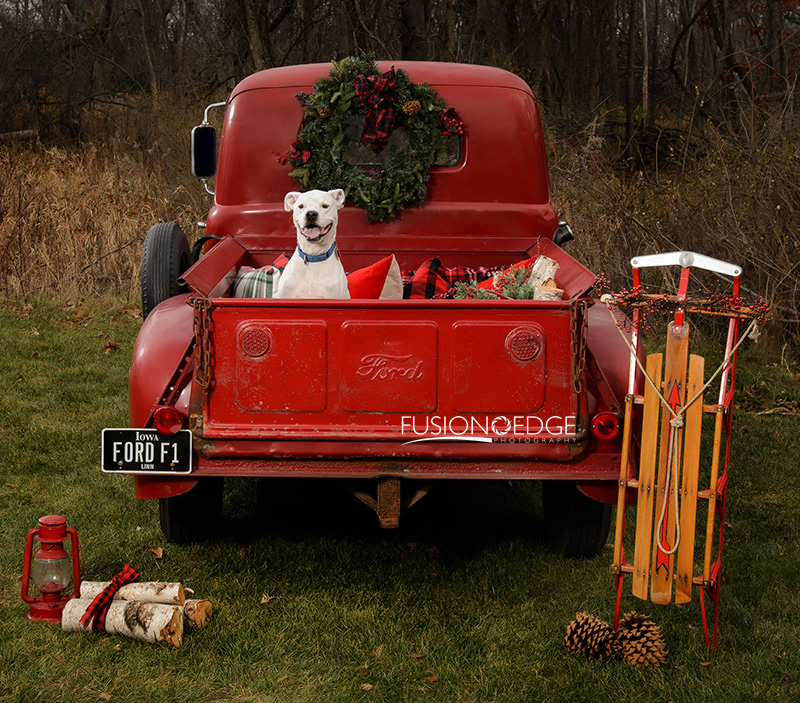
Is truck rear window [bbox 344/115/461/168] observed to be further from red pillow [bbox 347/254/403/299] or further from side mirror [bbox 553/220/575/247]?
red pillow [bbox 347/254/403/299]

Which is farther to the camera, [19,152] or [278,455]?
[19,152]

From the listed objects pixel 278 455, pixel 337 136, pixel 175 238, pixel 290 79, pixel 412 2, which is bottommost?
pixel 278 455

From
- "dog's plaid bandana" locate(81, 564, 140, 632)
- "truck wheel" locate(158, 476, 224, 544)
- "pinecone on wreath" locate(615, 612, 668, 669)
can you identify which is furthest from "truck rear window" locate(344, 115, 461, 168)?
"pinecone on wreath" locate(615, 612, 668, 669)

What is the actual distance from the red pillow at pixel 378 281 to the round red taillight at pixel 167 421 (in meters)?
1.37

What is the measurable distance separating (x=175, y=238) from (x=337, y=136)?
107 centimetres

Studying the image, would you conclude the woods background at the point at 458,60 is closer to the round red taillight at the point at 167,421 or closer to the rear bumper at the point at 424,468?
the rear bumper at the point at 424,468

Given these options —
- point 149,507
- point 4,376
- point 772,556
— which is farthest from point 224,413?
point 4,376

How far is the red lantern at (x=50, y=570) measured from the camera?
3.32 meters

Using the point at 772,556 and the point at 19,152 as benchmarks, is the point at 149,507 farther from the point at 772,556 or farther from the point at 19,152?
the point at 19,152

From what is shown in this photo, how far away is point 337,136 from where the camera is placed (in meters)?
4.98

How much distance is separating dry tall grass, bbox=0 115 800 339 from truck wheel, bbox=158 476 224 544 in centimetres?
476

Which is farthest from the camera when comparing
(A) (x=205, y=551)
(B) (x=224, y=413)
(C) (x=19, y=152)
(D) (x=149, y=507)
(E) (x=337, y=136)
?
(C) (x=19, y=152)

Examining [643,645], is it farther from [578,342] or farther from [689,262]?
[689,262]

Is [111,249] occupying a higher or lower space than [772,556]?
higher
